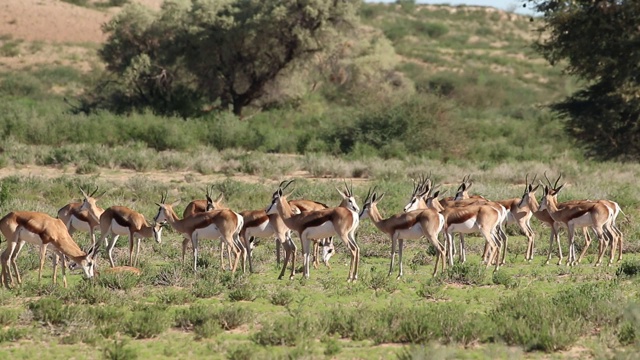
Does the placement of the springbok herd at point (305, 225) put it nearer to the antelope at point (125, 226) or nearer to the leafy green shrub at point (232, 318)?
the antelope at point (125, 226)

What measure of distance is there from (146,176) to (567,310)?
16.4 metres

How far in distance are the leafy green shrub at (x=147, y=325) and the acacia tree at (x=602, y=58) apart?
65.2ft

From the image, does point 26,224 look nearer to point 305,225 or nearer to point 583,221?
point 305,225

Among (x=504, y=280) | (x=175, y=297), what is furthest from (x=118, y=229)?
(x=504, y=280)

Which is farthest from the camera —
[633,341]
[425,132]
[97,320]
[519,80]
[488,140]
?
[519,80]

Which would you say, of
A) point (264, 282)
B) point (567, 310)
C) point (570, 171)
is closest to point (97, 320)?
point (264, 282)

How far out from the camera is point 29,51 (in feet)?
192

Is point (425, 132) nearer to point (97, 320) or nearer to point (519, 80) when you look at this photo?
point (97, 320)

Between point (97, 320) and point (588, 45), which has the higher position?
point (588, 45)

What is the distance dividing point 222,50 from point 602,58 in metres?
15.5

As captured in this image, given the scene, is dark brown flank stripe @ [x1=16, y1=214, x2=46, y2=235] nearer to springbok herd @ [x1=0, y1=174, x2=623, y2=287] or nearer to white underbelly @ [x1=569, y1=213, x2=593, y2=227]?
springbok herd @ [x1=0, y1=174, x2=623, y2=287]

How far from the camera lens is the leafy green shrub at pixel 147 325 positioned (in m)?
9.64

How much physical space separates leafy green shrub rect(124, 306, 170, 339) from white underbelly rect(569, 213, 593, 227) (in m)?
7.55

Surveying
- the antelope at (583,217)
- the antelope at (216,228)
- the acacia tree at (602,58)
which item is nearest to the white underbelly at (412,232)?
the antelope at (216,228)
